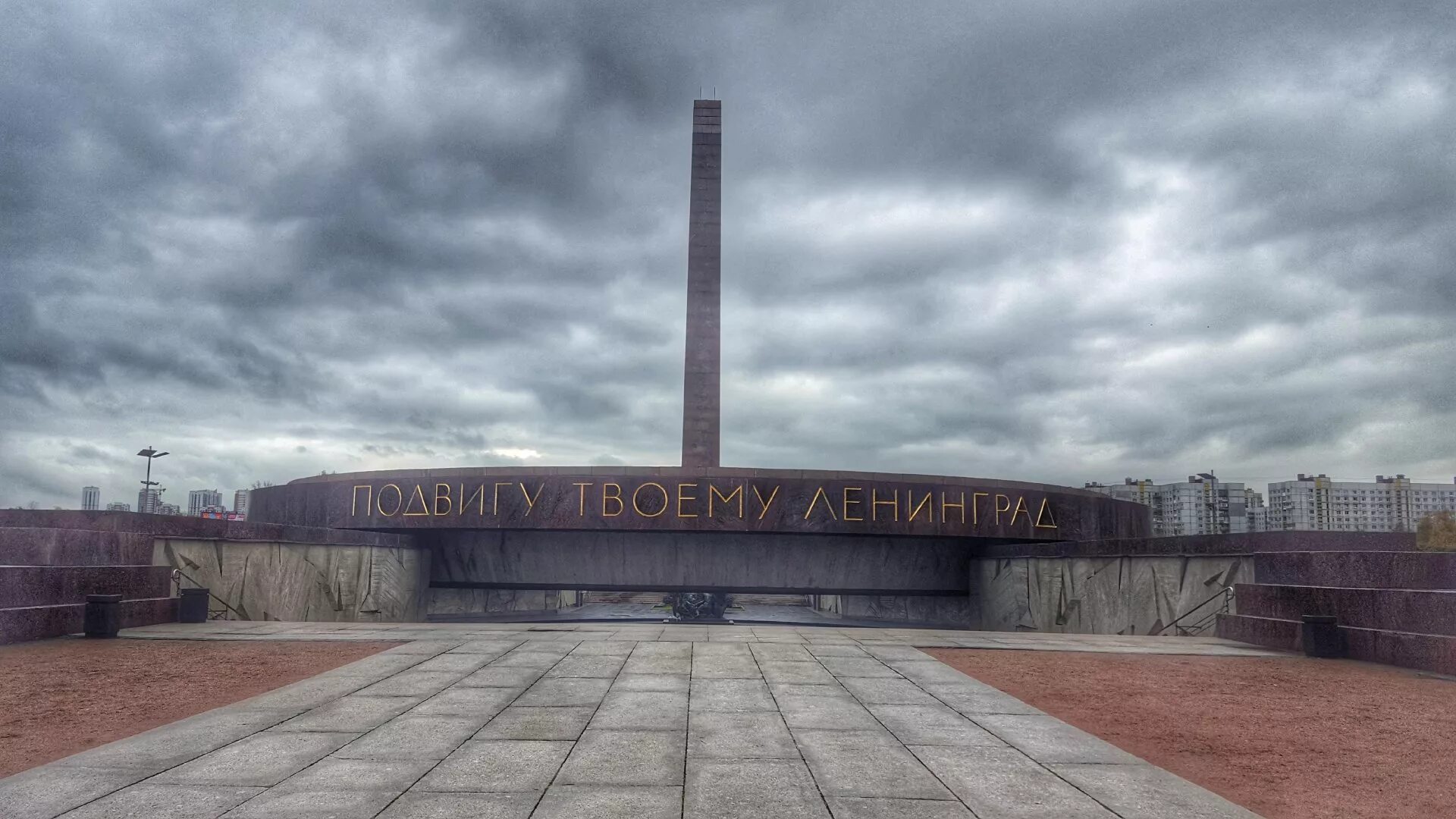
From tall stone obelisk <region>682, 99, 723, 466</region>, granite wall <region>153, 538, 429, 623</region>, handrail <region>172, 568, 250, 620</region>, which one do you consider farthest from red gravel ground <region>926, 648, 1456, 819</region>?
tall stone obelisk <region>682, 99, 723, 466</region>

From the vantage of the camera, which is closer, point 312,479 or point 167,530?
point 167,530

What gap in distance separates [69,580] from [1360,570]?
2555 centimetres

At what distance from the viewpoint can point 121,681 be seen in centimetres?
1235

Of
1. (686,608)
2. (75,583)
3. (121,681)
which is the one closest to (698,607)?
(686,608)

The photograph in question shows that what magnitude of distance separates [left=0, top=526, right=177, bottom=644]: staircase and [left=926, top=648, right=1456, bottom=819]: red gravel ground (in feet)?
55.2

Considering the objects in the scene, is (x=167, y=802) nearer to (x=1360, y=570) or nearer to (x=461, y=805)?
(x=461, y=805)

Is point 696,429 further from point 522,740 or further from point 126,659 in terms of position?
Answer: point 522,740

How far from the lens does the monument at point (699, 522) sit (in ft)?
107

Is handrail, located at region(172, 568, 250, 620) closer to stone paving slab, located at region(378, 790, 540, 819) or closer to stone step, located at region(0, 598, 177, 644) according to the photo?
stone step, located at region(0, 598, 177, 644)

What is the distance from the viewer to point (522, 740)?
903cm

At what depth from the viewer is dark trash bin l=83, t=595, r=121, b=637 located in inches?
668

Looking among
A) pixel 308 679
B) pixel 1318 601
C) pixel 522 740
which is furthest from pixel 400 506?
pixel 1318 601

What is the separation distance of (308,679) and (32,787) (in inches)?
207

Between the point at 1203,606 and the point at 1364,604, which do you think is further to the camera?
the point at 1203,606
